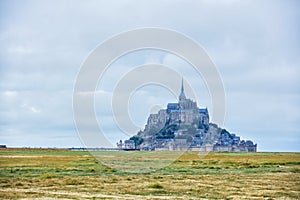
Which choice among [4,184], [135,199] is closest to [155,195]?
[135,199]

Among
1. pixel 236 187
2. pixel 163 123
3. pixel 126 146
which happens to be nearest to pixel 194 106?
pixel 163 123

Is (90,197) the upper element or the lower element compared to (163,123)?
lower

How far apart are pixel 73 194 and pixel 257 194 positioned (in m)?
13.2

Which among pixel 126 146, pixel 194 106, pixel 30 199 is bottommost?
pixel 30 199

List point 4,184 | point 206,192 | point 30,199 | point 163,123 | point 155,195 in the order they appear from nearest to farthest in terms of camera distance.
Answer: point 30,199 < point 155,195 < point 206,192 < point 4,184 < point 163,123

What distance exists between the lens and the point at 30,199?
31.2 meters

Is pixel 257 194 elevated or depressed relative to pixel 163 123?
depressed

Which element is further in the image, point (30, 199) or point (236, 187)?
point (236, 187)

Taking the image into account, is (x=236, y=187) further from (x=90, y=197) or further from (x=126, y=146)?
(x=126, y=146)

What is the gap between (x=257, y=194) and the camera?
35281 millimetres

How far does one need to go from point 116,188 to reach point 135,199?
25.0 ft

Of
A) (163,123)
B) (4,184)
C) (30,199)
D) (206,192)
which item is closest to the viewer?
(30,199)

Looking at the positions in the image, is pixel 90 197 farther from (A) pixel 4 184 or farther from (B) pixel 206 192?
(A) pixel 4 184

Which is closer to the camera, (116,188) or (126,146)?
(116,188)
